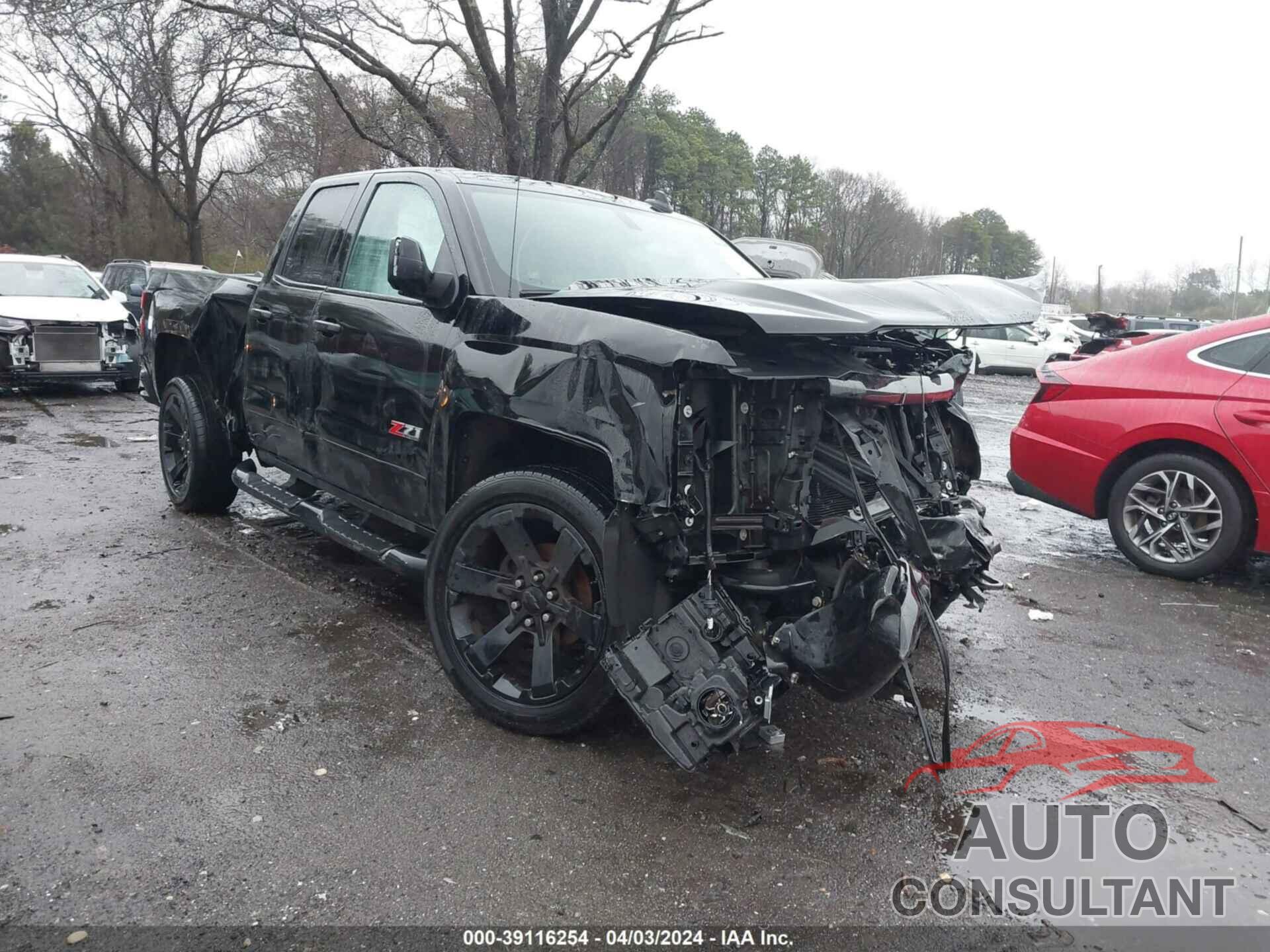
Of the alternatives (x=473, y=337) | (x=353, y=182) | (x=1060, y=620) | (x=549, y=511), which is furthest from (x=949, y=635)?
(x=353, y=182)

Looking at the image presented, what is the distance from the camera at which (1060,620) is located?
16.6ft

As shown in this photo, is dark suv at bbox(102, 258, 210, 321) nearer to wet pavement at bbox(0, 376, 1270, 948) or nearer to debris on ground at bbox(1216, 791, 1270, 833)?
wet pavement at bbox(0, 376, 1270, 948)

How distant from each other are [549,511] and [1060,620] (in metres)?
3.29

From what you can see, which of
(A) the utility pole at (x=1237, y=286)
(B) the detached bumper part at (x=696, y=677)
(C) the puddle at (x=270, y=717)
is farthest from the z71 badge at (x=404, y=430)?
(A) the utility pole at (x=1237, y=286)

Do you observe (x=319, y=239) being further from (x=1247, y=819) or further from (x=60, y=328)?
(x=60, y=328)

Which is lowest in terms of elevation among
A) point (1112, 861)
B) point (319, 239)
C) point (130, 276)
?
point (1112, 861)

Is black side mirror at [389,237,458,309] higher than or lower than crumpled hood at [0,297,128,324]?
lower

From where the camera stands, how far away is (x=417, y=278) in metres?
3.42

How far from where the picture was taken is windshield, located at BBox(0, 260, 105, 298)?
1248 cm

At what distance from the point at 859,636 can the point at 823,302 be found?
3.58 feet

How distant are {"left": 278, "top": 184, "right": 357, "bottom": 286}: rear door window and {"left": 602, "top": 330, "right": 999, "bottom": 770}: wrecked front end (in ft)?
8.31

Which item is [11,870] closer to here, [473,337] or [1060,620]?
[473,337]

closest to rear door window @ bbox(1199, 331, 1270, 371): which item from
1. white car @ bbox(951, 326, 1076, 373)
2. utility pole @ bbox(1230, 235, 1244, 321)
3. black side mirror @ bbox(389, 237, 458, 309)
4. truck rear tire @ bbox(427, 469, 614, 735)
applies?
truck rear tire @ bbox(427, 469, 614, 735)

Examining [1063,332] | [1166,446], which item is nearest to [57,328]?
[1166,446]
